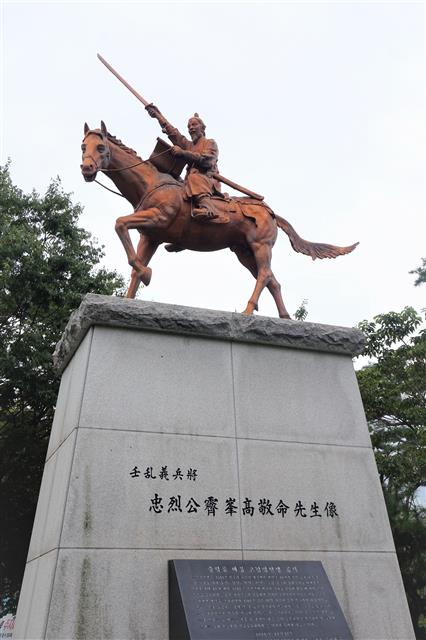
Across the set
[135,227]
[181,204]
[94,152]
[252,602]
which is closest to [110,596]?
[252,602]

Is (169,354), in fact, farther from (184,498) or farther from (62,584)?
(62,584)

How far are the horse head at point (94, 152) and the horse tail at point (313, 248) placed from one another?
2.53m

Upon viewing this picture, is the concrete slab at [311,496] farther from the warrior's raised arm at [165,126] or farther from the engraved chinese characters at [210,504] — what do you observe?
the warrior's raised arm at [165,126]

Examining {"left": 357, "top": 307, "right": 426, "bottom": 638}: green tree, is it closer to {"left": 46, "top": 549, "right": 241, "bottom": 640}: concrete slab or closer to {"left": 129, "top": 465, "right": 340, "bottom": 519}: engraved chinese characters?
{"left": 129, "top": 465, "right": 340, "bottom": 519}: engraved chinese characters

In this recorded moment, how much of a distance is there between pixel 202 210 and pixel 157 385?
2.29 meters

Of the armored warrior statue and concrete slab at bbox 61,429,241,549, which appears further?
the armored warrior statue

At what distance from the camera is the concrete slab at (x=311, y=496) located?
4836mm

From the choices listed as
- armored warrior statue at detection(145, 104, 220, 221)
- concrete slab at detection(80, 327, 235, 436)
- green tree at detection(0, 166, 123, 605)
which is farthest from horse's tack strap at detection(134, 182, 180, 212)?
green tree at detection(0, 166, 123, 605)

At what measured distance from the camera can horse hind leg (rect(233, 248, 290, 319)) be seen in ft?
22.2

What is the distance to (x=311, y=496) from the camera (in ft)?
16.6

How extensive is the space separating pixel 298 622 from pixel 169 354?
8.21 ft

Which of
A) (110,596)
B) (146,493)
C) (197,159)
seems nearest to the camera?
(110,596)

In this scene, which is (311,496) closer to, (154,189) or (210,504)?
(210,504)

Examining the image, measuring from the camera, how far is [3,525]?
1341 cm
